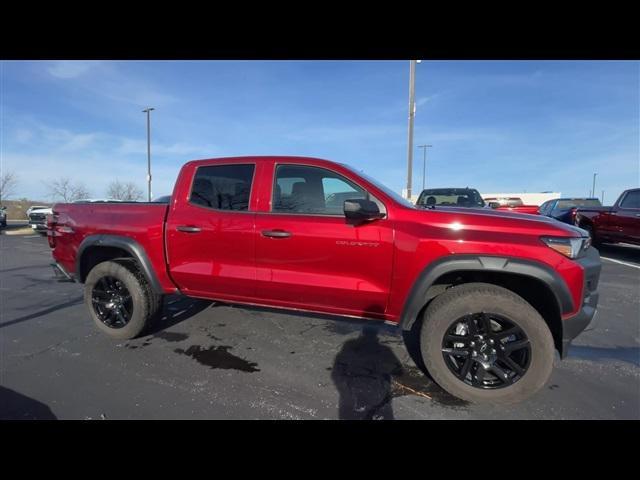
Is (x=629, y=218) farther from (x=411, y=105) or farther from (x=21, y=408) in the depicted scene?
(x=21, y=408)

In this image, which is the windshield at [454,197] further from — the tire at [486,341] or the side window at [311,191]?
the tire at [486,341]

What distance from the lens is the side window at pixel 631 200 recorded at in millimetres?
7723

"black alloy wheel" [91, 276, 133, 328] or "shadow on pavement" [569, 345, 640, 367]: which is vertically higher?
"black alloy wheel" [91, 276, 133, 328]

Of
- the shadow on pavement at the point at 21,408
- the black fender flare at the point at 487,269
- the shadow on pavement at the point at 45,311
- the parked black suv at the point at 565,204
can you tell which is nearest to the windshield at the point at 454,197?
the black fender flare at the point at 487,269

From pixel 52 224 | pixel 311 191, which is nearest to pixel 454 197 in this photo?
pixel 311 191

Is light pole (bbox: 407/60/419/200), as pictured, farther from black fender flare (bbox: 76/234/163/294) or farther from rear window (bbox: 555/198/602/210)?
black fender flare (bbox: 76/234/163/294)

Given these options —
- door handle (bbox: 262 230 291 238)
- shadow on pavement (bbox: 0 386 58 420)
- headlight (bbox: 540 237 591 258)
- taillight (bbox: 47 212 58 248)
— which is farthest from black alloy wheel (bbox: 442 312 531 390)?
taillight (bbox: 47 212 58 248)

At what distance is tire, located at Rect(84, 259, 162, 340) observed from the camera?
10.9 feet

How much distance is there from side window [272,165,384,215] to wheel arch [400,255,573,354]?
89cm

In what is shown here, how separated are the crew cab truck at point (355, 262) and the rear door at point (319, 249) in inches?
0.4

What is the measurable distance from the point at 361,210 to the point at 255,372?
1706mm
